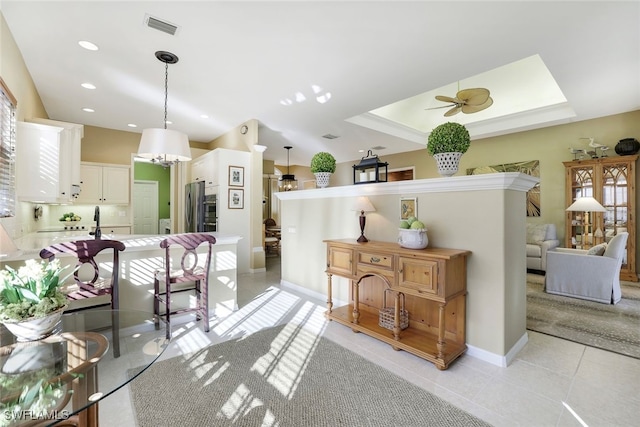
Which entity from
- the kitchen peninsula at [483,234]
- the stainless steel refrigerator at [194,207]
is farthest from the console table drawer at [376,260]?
the stainless steel refrigerator at [194,207]

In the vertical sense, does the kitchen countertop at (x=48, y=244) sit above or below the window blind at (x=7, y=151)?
below

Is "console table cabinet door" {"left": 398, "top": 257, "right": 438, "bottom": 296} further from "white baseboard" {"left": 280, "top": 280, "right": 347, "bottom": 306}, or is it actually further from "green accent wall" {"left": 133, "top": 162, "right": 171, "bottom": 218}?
"green accent wall" {"left": 133, "top": 162, "right": 171, "bottom": 218}

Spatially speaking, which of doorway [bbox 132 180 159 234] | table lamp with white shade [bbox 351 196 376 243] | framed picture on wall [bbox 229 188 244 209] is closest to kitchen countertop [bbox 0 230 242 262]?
table lamp with white shade [bbox 351 196 376 243]

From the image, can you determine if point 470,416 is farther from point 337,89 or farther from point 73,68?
point 73,68

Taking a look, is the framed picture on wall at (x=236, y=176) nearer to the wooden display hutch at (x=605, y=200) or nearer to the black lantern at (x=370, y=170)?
the black lantern at (x=370, y=170)

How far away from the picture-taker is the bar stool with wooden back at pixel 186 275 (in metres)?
2.63

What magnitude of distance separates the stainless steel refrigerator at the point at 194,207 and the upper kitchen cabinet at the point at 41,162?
2.31m

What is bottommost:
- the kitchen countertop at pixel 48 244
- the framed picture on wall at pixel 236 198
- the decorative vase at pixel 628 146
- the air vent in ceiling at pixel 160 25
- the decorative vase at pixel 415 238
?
the kitchen countertop at pixel 48 244

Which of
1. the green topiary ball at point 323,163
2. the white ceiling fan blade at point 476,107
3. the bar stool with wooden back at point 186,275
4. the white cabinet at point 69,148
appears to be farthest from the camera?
the white ceiling fan blade at point 476,107

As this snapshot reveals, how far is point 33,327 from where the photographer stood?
1191 millimetres

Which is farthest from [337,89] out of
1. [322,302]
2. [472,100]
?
[322,302]

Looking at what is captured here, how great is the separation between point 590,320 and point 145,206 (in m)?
9.44

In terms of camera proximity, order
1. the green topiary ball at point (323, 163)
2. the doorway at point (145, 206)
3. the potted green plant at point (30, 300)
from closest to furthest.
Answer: the potted green plant at point (30, 300)
the green topiary ball at point (323, 163)
the doorway at point (145, 206)

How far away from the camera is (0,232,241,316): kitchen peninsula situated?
2568 millimetres
